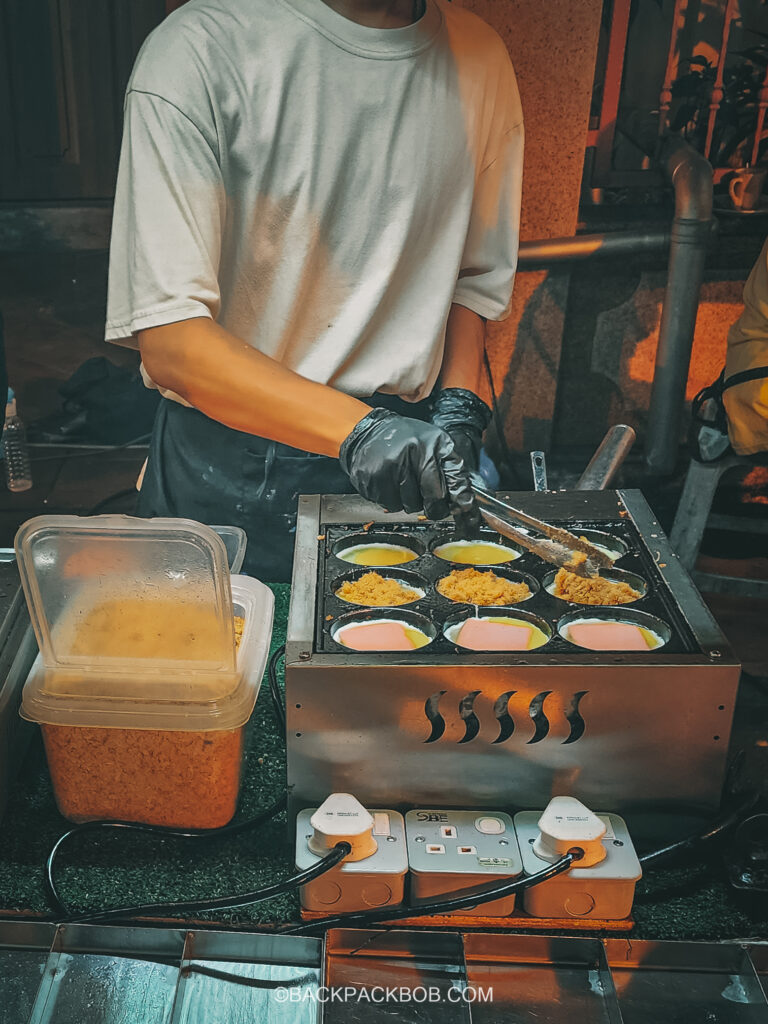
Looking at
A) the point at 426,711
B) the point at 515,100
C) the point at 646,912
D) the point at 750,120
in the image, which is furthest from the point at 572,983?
the point at 750,120

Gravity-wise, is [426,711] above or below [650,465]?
above

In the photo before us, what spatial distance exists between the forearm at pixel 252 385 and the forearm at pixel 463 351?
1.75ft

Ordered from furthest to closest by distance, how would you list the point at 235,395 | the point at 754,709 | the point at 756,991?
the point at 754,709, the point at 235,395, the point at 756,991

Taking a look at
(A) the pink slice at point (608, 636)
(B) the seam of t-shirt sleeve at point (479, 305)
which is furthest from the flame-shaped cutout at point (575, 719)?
(B) the seam of t-shirt sleeve at point (479, 305)

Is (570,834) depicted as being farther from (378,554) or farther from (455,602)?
(378,554)

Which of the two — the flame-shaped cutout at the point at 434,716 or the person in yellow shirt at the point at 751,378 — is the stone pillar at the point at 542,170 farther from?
the flame-shaped cutout at the point at 434,716

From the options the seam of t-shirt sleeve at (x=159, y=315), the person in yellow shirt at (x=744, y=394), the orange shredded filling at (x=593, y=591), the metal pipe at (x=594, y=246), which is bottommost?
the person in yellow shirt at (x=744, y=394)

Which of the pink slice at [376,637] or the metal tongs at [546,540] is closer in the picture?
the pink slice at [376,637]

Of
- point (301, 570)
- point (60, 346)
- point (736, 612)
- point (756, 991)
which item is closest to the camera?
point (756, 991)

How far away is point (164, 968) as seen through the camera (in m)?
1.15

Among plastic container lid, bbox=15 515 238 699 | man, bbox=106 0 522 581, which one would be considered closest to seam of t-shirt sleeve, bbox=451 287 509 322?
man, bbox=106 0 522 581

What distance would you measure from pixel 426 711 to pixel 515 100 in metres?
1.49

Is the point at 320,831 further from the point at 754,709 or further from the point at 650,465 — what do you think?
the point at 650,465

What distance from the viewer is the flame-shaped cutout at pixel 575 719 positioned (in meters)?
1.19
